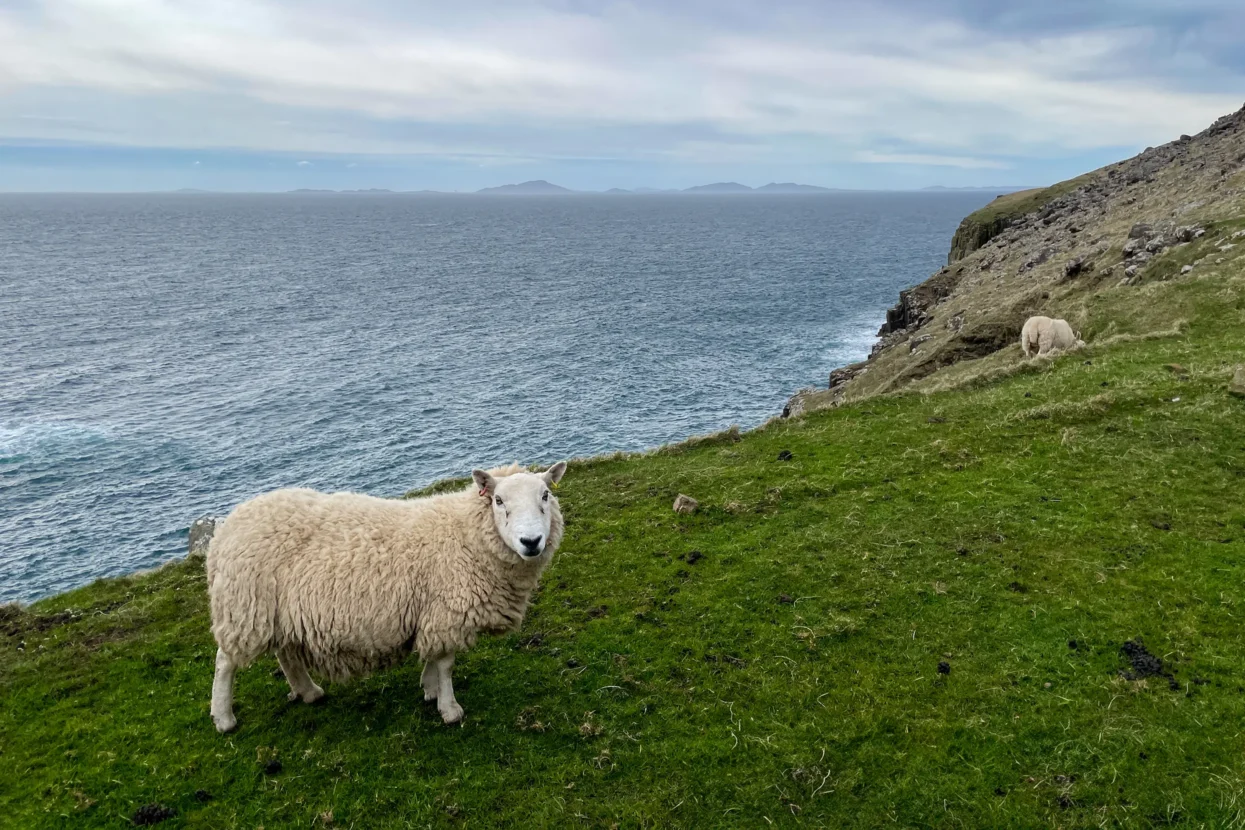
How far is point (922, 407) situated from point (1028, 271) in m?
31.9

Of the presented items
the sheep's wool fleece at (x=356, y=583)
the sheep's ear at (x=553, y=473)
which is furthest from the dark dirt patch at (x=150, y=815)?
the sheep's ear at (x=553, y=473)

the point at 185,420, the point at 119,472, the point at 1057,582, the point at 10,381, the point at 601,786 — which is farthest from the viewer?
the point at 10,381

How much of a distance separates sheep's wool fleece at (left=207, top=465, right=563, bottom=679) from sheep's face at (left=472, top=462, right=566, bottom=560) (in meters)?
0.25

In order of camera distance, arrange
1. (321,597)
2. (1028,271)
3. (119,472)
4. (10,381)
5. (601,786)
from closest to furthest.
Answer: (601,786) < (321,597) < (119,472) < (1028,271) < (10,381)

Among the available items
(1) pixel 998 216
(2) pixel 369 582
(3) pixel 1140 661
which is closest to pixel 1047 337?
(3) pixel 1140 661

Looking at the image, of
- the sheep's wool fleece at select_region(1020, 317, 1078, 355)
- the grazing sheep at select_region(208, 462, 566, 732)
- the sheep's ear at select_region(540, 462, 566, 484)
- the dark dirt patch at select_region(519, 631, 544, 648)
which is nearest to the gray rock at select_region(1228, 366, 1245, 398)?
the sheep's wool fleece at select_region(1020, 317, 1078, 355)

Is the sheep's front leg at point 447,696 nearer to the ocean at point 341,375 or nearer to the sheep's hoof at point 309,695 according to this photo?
the sheep's hoof at point 309,695

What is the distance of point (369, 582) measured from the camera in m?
10.1

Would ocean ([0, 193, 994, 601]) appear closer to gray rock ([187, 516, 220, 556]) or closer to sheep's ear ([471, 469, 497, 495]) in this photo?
gray rock ([187, 516, 220, 556])

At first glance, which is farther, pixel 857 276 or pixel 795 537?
pixel 857 276

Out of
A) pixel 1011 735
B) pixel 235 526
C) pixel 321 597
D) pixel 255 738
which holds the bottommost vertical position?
pixel 255 738

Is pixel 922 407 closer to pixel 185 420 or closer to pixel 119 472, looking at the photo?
pixel 119 472

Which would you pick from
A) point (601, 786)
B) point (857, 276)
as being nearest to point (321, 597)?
point (601, 786)

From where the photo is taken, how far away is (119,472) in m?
42.2
